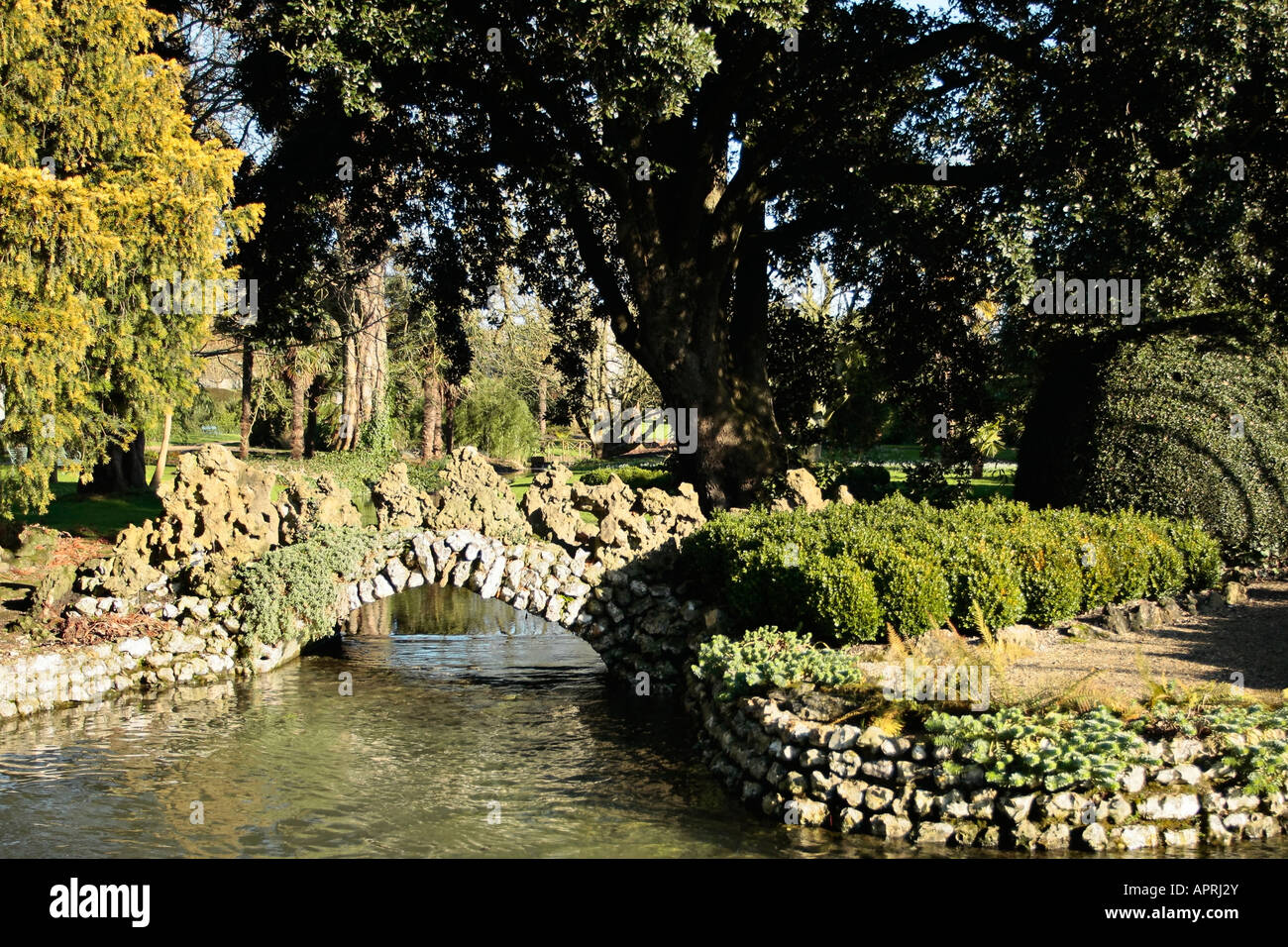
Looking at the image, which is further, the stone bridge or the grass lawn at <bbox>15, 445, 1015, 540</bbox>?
the grass lawn at <bbox>15, 445, 1015, 540</bbox>

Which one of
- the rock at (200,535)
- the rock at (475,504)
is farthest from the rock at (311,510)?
the rock at (475,504)

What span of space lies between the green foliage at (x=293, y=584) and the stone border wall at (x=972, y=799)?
6.92 meters

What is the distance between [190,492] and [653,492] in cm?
648

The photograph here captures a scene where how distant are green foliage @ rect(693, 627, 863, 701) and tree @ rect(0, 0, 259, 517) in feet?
33.3

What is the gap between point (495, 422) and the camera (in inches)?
1651

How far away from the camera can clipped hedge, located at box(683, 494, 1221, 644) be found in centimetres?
1133

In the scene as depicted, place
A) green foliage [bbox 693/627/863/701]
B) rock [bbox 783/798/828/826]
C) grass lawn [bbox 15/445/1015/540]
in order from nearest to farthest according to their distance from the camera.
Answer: rock [bbox 783/798/828/826] < green foliage [bbox 693/627/863/701] < grass lawn [bbox 15/445/1015/540]

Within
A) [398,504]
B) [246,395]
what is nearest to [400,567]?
[398,504]

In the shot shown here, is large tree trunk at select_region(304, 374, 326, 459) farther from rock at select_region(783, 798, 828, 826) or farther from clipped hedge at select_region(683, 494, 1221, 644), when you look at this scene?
rock at select_region(783, 798, 828, 826)

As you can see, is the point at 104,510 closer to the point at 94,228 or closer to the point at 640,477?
the point at 94,228

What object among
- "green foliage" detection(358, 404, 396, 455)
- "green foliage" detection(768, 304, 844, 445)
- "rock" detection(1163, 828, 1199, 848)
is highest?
"green foliage" detection(768, 304, 844, 445)

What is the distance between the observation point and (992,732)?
838cm

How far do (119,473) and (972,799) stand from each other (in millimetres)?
21691

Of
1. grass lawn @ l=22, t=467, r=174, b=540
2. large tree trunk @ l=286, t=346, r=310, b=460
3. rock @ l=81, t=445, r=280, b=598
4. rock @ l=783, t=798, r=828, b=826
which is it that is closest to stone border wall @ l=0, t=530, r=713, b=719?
rock @ l=81, t=445, r=280, b=598
